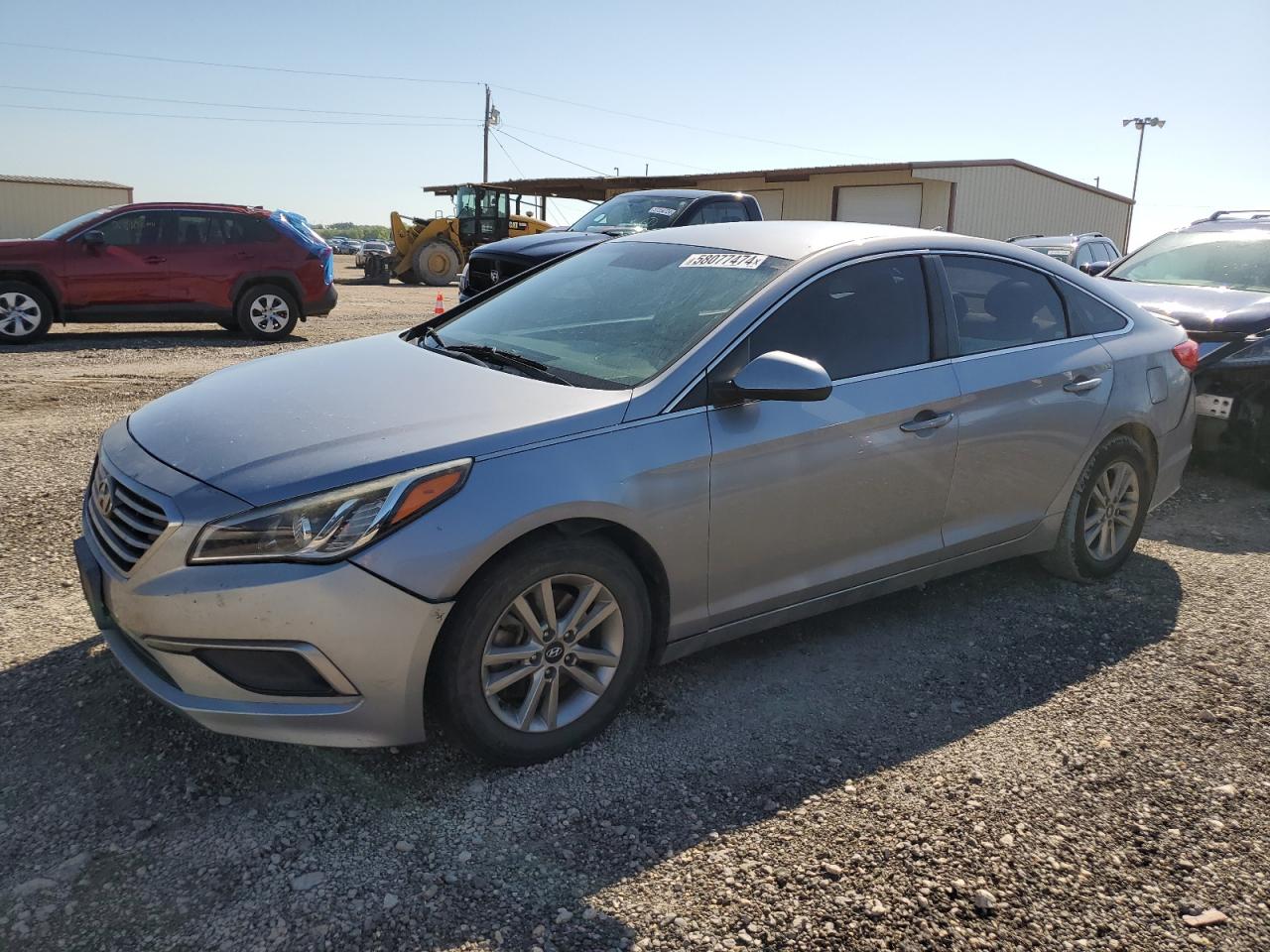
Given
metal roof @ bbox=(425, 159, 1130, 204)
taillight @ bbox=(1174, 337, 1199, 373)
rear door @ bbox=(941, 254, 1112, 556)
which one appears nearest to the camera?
rear door @ bbox=(941, 254, 1112, 556)

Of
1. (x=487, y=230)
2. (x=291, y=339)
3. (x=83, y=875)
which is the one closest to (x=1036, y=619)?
(x=83, y=875)

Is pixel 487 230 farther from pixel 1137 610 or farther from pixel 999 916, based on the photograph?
pixel 999 916

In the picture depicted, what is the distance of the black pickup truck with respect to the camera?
30.7 ft

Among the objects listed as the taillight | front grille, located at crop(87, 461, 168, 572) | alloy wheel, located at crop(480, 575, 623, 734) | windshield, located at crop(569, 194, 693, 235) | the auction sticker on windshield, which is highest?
windshield, located at crop(569, 194, 693, 235)

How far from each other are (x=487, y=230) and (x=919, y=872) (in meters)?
27.9

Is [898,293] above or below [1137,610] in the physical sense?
above

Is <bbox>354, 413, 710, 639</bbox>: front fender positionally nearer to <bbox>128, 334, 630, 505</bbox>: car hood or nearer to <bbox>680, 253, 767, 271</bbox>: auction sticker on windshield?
<bbox>128, 334, 630, 505</bbox>: car hood

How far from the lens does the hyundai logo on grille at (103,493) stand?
3062 mm

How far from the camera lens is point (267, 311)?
12805 millimetres

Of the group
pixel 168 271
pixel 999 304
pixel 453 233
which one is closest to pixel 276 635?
pixel 999 304

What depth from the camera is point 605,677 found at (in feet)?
10.5

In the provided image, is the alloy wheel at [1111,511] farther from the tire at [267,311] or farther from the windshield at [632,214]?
the tire at [267,311]

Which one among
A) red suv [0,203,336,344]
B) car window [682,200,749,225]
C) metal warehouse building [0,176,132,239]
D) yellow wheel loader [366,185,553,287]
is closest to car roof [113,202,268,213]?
red suv [0,203,336,344]

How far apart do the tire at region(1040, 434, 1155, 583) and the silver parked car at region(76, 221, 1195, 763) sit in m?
0.02
